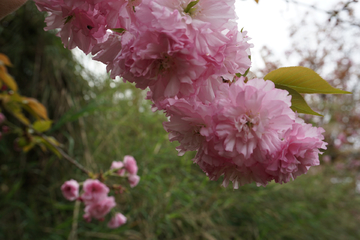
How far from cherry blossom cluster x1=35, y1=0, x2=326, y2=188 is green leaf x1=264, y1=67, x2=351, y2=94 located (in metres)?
0.03

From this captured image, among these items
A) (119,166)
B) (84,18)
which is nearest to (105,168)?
(119,166)

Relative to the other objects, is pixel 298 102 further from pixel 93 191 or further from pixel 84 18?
pixel 93 191

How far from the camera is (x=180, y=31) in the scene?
0.21 m

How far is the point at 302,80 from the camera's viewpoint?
0.94ft

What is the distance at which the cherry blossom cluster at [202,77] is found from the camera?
0.72ft

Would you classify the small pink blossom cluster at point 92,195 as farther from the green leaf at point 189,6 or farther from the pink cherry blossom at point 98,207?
the green leaf at point 189,6

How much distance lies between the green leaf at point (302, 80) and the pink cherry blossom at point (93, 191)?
2.37 feet

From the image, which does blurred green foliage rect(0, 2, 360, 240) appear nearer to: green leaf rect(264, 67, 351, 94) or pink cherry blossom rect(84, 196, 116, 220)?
pink cherry blossom rect(84, 196, 116, 220)

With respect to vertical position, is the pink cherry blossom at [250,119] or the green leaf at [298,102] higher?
the green leaf at [298,102]

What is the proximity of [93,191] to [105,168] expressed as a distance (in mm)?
626

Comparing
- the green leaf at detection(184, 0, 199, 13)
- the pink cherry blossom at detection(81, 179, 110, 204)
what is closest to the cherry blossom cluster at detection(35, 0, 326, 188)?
the green leaf at detection(184, 0, 199, 13)

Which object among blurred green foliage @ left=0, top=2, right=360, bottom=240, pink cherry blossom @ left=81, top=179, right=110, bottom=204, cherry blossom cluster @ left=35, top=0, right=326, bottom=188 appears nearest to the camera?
cherry blossom cluster @ left=35, top=0, right=326, bottom=188

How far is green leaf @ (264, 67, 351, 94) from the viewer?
28 cm

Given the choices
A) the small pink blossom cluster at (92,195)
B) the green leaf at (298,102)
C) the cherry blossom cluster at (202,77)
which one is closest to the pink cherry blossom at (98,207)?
the small pink blossom cluster at (92,195)
